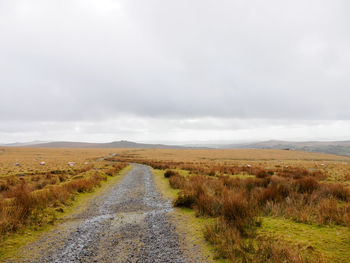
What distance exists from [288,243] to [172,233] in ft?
11.0

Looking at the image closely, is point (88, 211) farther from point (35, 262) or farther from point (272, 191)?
point (272, 191)

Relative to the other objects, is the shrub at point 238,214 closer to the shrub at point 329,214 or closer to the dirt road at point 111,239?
the dirt road at point 111,239

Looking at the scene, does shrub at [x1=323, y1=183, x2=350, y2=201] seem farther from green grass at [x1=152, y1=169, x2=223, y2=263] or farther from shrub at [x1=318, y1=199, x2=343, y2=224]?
green grass at [x1=152, y1=169, x2=223, y2=263]

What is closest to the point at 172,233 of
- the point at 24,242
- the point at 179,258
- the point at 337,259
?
the point at 179,258

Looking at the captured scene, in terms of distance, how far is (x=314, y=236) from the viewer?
486cm

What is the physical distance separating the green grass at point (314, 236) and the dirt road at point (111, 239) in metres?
2.86

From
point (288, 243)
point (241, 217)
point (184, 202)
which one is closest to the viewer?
point (288, 243)

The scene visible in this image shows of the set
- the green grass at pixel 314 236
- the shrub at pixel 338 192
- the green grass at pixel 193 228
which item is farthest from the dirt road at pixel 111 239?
the shrub at pixel 338 192

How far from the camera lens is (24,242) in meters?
5.43

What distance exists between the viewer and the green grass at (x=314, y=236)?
4.12 metres

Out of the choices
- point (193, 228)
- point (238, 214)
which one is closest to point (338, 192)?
point (238, 214)

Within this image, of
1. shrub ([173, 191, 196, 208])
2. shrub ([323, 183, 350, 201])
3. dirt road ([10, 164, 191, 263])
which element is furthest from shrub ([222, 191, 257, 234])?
shrub ([323, 183, 350, 201])

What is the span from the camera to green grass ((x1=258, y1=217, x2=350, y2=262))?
4124 mm

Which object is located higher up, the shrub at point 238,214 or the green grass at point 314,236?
the shrub at point 238,214
